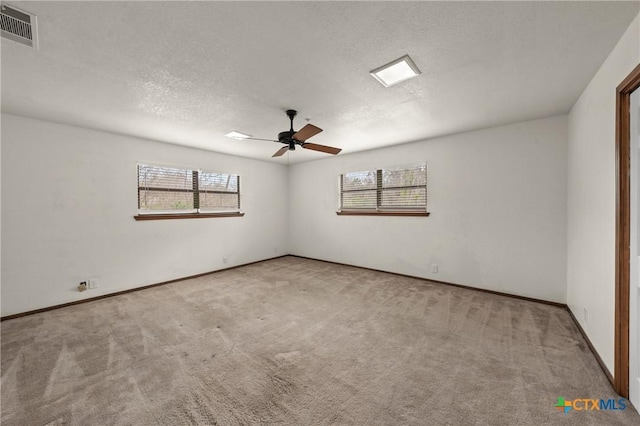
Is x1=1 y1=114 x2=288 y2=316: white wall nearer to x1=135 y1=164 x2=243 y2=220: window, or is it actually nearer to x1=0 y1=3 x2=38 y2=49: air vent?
x1=135 y1=164 x2=243 y2=220: window

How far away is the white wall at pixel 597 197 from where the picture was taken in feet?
6.02

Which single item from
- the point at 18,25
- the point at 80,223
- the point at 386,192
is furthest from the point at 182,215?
the point at 386,192

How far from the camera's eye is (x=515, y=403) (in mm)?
1623

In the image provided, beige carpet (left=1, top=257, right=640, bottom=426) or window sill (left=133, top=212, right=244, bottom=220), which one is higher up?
window sill (left=133, top=212, right=244, bottom=220)

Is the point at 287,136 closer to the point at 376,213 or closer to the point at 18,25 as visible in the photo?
the point at 18,25

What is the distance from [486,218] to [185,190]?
5.27 metres

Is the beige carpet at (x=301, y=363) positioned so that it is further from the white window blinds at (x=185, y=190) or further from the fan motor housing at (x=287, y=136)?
the fan motor housing at (x=287, y=136)

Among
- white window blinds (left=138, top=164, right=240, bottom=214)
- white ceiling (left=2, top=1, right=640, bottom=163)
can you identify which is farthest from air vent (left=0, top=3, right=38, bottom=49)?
white window blinds (left=138, top=164, right=240, bottom=214)

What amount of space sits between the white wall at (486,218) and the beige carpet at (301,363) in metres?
0.51

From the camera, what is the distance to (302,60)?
196cm

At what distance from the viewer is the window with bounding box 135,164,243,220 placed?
13.7ft

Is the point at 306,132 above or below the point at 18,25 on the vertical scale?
below

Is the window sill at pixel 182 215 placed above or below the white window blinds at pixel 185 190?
below

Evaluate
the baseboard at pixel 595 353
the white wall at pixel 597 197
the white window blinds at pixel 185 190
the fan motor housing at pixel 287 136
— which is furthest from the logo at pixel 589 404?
the white window blinds at pixel 185 190
